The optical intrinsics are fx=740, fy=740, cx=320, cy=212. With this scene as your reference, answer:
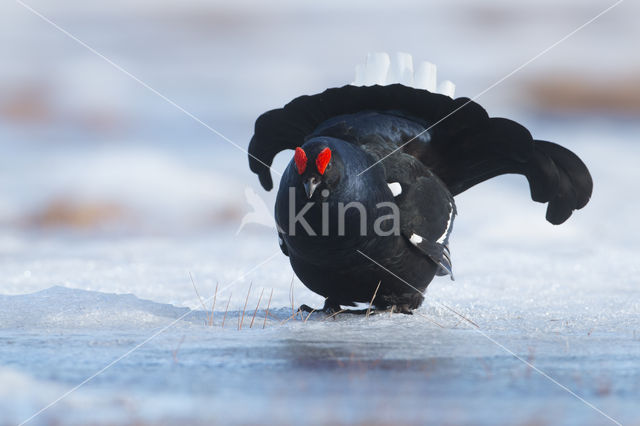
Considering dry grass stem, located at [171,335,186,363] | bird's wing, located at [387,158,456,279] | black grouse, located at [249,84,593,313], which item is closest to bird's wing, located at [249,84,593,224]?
black grouse, located at [249,84,593,313]

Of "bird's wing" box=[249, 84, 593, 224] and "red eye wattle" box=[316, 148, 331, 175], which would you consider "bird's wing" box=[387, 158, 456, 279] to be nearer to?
"bird's wing" box=[249, 84, 593, 224]

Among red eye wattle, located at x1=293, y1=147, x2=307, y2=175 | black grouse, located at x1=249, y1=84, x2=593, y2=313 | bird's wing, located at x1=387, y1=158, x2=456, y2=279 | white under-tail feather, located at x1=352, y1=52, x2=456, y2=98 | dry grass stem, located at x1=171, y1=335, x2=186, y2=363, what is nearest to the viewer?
dry grass stem, located at x1=171, y1=335, x2=186, y2=363

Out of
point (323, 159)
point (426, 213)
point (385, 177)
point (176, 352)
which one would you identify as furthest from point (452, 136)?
point (176, 352)

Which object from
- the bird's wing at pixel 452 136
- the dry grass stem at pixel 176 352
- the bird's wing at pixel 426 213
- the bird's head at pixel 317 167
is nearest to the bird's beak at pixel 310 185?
the bird's head at pixel 317 167

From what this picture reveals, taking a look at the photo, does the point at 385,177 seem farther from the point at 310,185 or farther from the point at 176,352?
the point at 176,352

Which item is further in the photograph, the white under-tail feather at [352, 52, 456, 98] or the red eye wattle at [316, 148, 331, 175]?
the white under-tail feather at [352, 52, 456, 98]

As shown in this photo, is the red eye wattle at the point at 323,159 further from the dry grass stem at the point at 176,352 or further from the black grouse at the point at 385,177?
the dry grass stem at the point at 176,352

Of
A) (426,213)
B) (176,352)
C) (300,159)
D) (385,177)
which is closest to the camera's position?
(176,352)
